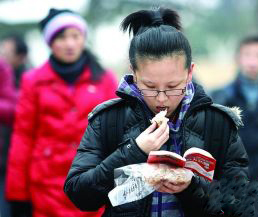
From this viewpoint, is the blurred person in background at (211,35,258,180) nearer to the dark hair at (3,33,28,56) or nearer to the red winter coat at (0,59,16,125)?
the red winter coat at (0,59,16,125)

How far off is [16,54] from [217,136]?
555 centimetres

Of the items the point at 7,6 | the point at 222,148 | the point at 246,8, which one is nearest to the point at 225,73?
the point at 246,8

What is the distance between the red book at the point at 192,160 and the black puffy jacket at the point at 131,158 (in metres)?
0.05

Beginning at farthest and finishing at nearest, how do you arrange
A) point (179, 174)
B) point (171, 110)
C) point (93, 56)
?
point (93, 56), point (171, 110), point (179, 174)

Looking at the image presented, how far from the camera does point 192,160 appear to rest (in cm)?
282

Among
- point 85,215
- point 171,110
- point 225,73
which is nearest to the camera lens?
point 171,110

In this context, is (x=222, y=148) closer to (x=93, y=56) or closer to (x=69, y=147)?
(x=69, y=147)

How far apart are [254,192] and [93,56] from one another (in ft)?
9.45

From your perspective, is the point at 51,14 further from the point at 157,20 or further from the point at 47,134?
the point at 157,20

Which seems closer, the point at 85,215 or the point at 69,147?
the point at 85,215

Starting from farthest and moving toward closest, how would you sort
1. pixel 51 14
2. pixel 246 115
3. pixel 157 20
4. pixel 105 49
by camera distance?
pixel 105 49 → pixel 246 115 → pixel 51 14 → pixel 157 20

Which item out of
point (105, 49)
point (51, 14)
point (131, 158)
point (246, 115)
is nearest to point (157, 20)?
point (131, 158)

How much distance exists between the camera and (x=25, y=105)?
16.9 ft

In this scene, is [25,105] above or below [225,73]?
above
